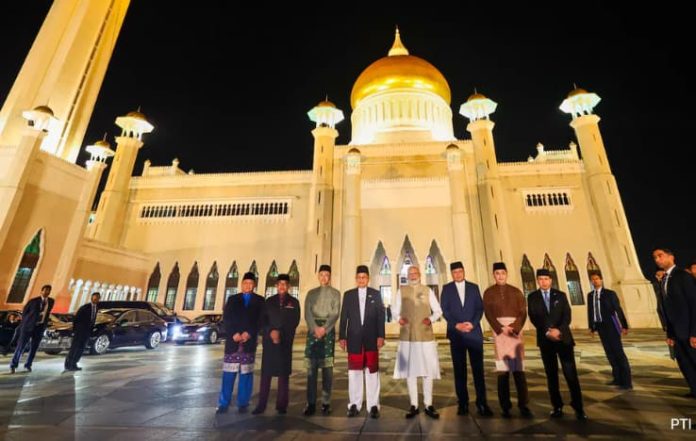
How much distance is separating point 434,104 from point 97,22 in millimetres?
21661

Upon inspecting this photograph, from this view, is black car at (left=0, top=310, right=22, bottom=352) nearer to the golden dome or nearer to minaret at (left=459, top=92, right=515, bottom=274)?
minaret at (left=459, top=92, right=515, bottom=274)

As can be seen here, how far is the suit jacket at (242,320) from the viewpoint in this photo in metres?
4.16

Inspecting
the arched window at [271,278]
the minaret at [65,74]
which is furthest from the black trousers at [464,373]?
the minaret at [65,74]

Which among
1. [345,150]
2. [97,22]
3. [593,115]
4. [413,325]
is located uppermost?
[97,22]

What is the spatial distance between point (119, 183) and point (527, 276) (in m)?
26.9

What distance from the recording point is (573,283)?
19688 mm

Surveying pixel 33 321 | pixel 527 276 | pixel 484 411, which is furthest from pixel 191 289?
pixel 484 411

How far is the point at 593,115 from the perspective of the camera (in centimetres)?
2133

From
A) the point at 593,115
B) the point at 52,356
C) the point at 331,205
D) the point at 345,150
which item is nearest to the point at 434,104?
the point at 345,150

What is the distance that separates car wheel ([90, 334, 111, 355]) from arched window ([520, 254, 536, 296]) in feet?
65.2

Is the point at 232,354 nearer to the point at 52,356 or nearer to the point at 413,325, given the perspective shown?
the point at 413,325

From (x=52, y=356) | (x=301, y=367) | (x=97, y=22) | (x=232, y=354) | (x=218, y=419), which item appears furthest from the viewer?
(x=97, y=22)

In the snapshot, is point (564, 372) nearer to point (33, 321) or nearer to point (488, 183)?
point (33, 321)

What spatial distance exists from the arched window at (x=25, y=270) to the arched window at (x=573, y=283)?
2656cm
